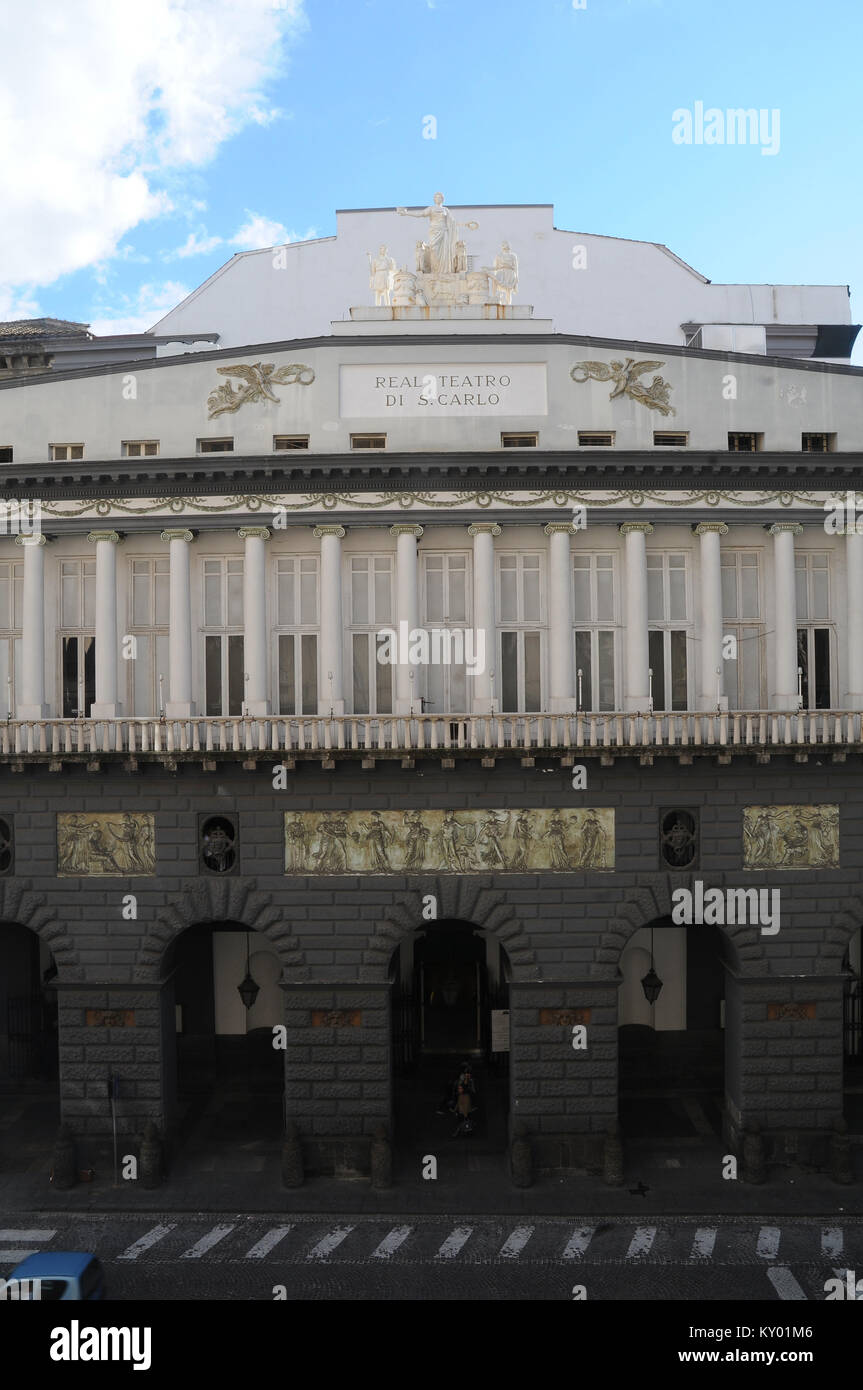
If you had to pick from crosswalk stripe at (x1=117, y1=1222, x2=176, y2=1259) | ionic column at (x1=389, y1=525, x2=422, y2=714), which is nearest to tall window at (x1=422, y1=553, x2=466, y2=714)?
ionic column at (x1=389, y1=525, x2=422, y2=714)

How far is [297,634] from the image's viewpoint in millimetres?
26984

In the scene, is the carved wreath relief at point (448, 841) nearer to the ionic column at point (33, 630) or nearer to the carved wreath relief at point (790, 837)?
the carved wreath relief at point (790, 837)

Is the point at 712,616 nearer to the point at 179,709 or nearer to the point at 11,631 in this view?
the point at 179,709

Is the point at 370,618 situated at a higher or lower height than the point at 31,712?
higher

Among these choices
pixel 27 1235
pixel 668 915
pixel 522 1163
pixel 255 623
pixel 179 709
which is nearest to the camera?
pixel 27 1235

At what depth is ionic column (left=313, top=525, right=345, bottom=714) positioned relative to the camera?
1022 inches

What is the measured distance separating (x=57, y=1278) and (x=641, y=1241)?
11892mm

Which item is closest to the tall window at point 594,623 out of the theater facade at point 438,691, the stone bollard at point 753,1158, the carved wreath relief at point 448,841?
the theater facade at point 438,691

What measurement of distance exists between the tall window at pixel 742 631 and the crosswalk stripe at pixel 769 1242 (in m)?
12.4

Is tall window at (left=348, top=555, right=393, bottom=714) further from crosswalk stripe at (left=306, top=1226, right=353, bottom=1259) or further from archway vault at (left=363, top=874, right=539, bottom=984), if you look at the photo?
crosswalk stripe at (left=306, top=1226, right=353, bottom=1259)

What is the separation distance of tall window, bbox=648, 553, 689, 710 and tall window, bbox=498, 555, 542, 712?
3.03 meters

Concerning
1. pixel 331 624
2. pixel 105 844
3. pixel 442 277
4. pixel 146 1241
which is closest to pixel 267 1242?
pixel 146 1241

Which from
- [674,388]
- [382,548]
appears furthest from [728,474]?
[382,548]

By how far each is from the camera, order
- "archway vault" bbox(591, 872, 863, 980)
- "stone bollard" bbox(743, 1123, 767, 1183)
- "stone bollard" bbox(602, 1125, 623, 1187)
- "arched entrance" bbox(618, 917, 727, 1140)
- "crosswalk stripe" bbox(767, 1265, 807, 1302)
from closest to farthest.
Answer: "crosswalk stripe" bbox(767, 1265, 807, 1302) → "stone bollard" bbox(602, 1125, 623, 1187) → "stone bollard" bbox(743, 1123, 767, 1183) → "archway vault" bbox(591, 872, 863, 980) → "arched entrance" bbox(618, 917, 727, 1140)
